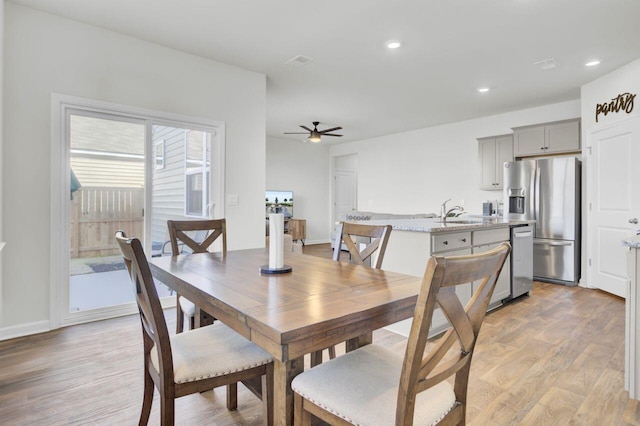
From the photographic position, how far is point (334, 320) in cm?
99

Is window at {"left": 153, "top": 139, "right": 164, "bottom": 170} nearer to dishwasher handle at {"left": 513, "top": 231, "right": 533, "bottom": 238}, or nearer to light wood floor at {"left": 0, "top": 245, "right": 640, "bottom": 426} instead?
light wood floor at {"left": 0, "top": 245, "right": 640, "bottom": 426}

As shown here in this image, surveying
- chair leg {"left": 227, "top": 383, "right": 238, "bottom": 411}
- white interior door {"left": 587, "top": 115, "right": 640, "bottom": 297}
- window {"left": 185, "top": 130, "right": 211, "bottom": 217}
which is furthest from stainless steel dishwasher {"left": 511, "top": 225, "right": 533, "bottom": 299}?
window {"left": 185, "top": 130, "right": 211, "bottom": 217}

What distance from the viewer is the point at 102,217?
10.6 feet

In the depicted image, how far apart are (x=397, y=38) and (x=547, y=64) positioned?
1907 mm

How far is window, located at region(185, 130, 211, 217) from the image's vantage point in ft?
12.3

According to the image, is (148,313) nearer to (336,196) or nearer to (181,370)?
(181,370)

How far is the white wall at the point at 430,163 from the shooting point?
588cm

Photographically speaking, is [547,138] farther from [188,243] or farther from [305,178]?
[188,243]

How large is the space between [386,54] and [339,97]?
153 cm

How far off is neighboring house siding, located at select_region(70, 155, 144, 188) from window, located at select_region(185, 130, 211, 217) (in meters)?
0.50

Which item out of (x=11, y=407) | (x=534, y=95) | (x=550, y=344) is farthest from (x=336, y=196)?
(x=11, y=407)

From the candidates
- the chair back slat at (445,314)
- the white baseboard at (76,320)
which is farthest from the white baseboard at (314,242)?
the chair back slat at (445,314)

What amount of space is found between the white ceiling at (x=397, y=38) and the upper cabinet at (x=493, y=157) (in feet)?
2.93

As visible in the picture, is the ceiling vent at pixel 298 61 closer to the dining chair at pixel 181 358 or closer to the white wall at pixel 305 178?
the dining chair at pixel 181 358
